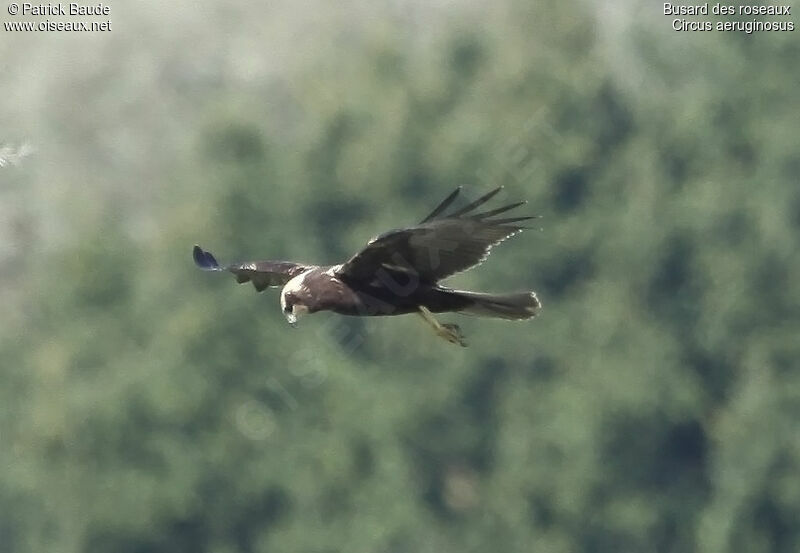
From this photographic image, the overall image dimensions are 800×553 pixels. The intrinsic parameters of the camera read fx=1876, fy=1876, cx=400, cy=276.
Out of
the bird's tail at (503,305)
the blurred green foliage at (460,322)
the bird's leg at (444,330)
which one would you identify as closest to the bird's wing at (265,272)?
the bird's leg at (444,330)

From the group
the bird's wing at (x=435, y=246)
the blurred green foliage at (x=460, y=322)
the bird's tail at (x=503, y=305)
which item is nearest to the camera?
the bird's wing at (x=435, y=246)

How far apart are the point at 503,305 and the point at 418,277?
1.52 ft

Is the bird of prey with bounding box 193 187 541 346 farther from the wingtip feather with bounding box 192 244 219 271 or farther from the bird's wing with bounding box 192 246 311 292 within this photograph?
the wingtip feather with bounding box 192 244 219 271

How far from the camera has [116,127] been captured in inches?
1780

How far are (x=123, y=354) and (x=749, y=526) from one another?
1386 centimetres

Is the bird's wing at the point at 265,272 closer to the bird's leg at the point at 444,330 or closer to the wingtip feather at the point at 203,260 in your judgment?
the wingtip feather at the point at 203,260

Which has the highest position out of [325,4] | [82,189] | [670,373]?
[325,4]

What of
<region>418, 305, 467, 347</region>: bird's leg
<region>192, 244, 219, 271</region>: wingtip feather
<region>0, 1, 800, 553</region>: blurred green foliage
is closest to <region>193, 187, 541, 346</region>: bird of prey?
<region>418, 305, 467, 347</region>: bird's leg

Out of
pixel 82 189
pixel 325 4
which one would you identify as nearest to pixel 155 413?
pixel 82 189

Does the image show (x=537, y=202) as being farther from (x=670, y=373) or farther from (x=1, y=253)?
(x=1, y=253)

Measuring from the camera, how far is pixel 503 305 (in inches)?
312

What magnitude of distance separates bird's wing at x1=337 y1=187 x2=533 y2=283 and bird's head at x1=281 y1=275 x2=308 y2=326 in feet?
0.72

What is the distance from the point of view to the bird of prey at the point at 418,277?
23.9ft

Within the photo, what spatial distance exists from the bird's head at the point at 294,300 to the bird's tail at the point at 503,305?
2.19ft
